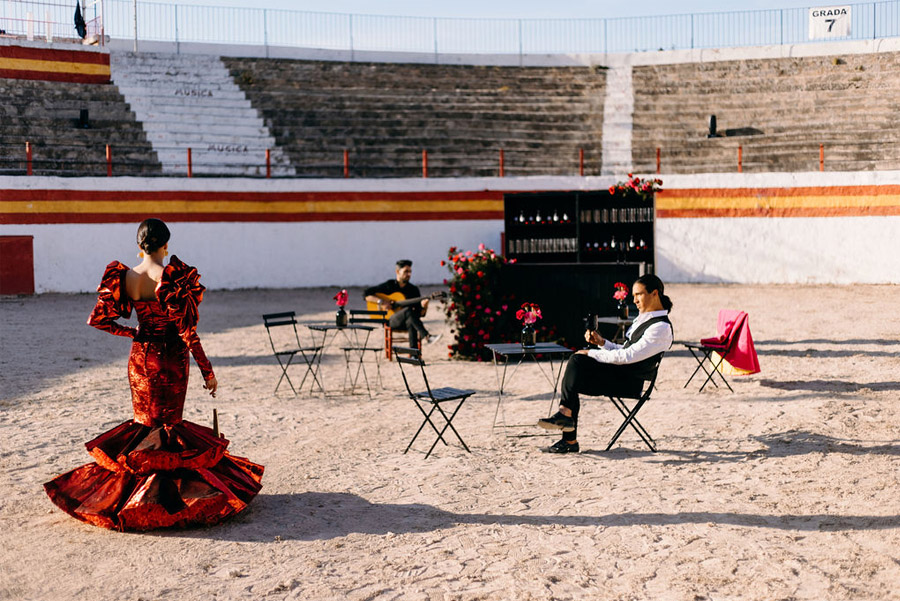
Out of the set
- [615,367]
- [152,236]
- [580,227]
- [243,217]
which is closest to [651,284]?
[615,367]

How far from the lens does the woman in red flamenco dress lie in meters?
5.74

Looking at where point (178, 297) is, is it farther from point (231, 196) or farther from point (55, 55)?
point (55, 55)

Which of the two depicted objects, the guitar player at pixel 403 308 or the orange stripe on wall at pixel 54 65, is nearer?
the guitar player at pixel 403 308

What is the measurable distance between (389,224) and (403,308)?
1079 centimetres

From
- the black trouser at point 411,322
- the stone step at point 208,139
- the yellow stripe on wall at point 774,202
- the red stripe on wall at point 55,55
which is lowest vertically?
the black trouser at point 411,322

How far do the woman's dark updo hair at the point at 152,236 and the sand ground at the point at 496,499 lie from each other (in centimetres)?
177

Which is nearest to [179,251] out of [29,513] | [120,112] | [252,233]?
[252,233]

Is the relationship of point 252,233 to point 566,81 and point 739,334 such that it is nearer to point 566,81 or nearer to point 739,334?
point 566,81

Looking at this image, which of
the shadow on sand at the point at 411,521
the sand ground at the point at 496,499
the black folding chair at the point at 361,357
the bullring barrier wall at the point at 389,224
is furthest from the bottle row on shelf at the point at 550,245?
the shadow on sand at the point at 411,521

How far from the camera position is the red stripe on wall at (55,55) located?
24953 millimetres

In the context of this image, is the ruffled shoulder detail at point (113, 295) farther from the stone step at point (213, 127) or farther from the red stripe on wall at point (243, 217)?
the stone step at point (213, 127)

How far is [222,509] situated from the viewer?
19.3 ft

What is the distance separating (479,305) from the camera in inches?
503

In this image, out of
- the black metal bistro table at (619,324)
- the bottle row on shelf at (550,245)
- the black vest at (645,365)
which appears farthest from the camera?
the bottle row on shelf at (550,245)
